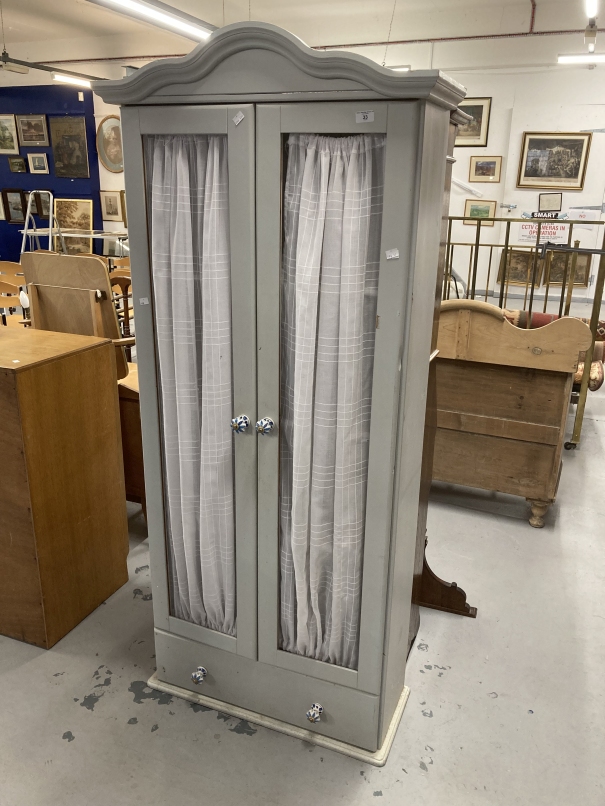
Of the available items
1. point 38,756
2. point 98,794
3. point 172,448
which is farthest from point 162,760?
point 172,448

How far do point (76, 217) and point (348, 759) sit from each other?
976 cm

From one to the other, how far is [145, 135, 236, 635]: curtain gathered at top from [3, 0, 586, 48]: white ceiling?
6974mm

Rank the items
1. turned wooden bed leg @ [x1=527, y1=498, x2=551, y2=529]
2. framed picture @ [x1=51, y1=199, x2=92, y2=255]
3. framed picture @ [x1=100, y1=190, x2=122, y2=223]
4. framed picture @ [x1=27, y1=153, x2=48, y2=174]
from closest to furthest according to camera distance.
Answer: turned wooden bed leg @ [x1=527, y1=498, x2=551, y2=529] < framed picture @ [x1=100, y1=190, x2=122, y2=223] < framed picture @ [x1=51, y1=199, x2=92, y2=255] < framed picture @ [x1=27, y1=153, x2=48, y2=174]

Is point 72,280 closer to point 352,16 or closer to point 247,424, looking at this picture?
point 247,424

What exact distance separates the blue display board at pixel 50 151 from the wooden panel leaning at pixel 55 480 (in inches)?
319

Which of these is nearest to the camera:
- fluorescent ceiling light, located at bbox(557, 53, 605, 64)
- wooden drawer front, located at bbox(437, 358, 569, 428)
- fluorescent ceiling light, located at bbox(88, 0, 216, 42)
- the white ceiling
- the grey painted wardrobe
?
the grey painted wardrobe

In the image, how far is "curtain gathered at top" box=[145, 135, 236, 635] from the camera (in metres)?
1.69

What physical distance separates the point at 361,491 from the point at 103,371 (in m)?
1.27

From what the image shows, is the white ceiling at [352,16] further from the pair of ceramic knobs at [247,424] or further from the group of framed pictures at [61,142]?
the pair of ceramic knobs at [247,424]

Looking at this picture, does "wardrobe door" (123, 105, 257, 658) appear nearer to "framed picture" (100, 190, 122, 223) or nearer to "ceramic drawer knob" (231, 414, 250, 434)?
"ceramic drawer knob" (231, 414, 250, 434)

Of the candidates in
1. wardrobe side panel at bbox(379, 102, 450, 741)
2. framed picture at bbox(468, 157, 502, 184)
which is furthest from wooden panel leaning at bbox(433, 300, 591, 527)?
framed picture at bbox(468, 157, 502, 184)

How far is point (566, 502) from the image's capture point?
3654 mm

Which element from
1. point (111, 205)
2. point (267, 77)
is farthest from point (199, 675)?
point (111, 205)

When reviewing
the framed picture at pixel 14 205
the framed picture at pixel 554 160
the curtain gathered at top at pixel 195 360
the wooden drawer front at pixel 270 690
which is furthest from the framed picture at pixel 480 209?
the framed picture at pixel 14 205
